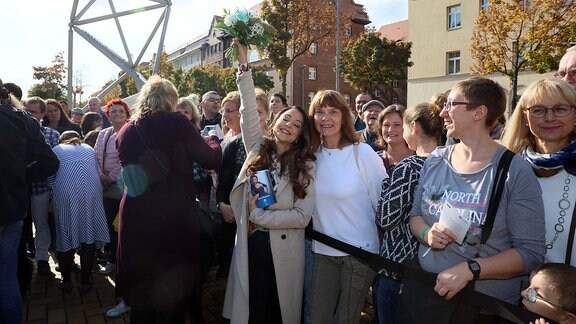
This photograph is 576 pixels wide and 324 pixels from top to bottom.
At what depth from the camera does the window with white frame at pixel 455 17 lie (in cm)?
2582

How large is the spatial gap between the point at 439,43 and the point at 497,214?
91.7ft

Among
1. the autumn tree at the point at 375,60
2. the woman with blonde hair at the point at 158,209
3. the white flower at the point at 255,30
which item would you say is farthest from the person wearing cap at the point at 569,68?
the autumn tree at the point at 375,60

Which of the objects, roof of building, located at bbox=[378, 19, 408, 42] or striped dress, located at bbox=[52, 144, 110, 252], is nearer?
striped dress, located at bbox=[52, 144, 110, 252]

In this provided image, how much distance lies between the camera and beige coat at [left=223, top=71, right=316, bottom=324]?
105 inches

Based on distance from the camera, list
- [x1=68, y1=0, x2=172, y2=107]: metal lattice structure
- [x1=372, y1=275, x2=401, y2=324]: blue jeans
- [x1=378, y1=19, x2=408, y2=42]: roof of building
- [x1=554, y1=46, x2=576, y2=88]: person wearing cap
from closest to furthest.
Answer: [x1=372, y1=275, x2=401, y2=324]: blue jeans < [x1=554, y1=46, x2=576, y2=88]: person wearing cap < [x1=68, y1=0, x2=172, y2=107]: metal lattice structure < [x1=378, y1=19, x2=408, y2=42]: roof of building

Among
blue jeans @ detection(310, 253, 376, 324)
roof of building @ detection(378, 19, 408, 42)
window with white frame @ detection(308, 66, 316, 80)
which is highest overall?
roof of building @ detection(378, 19, 408, 42)

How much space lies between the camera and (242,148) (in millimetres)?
3443

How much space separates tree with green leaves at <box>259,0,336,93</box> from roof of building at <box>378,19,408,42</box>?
26.5 m

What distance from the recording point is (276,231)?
8.94 feet

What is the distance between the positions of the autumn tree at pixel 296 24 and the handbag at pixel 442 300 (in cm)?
2210

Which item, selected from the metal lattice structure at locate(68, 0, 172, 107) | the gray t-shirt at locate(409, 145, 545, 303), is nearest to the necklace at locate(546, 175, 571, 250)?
the gray t-shirt at locate(409, 145, 545, 303)

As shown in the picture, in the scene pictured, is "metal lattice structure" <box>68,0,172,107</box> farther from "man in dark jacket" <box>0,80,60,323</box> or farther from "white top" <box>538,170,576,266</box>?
"white top" <box>538,170,576,266</box>

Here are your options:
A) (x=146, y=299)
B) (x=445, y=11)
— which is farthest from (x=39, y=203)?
(x=445, y=11)

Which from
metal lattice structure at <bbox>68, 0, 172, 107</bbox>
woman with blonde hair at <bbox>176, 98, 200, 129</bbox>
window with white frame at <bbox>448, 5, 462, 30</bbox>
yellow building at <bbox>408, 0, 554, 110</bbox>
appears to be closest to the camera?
woman with blonde hair at <bbox>176, 98, 200, 129</bbox>
